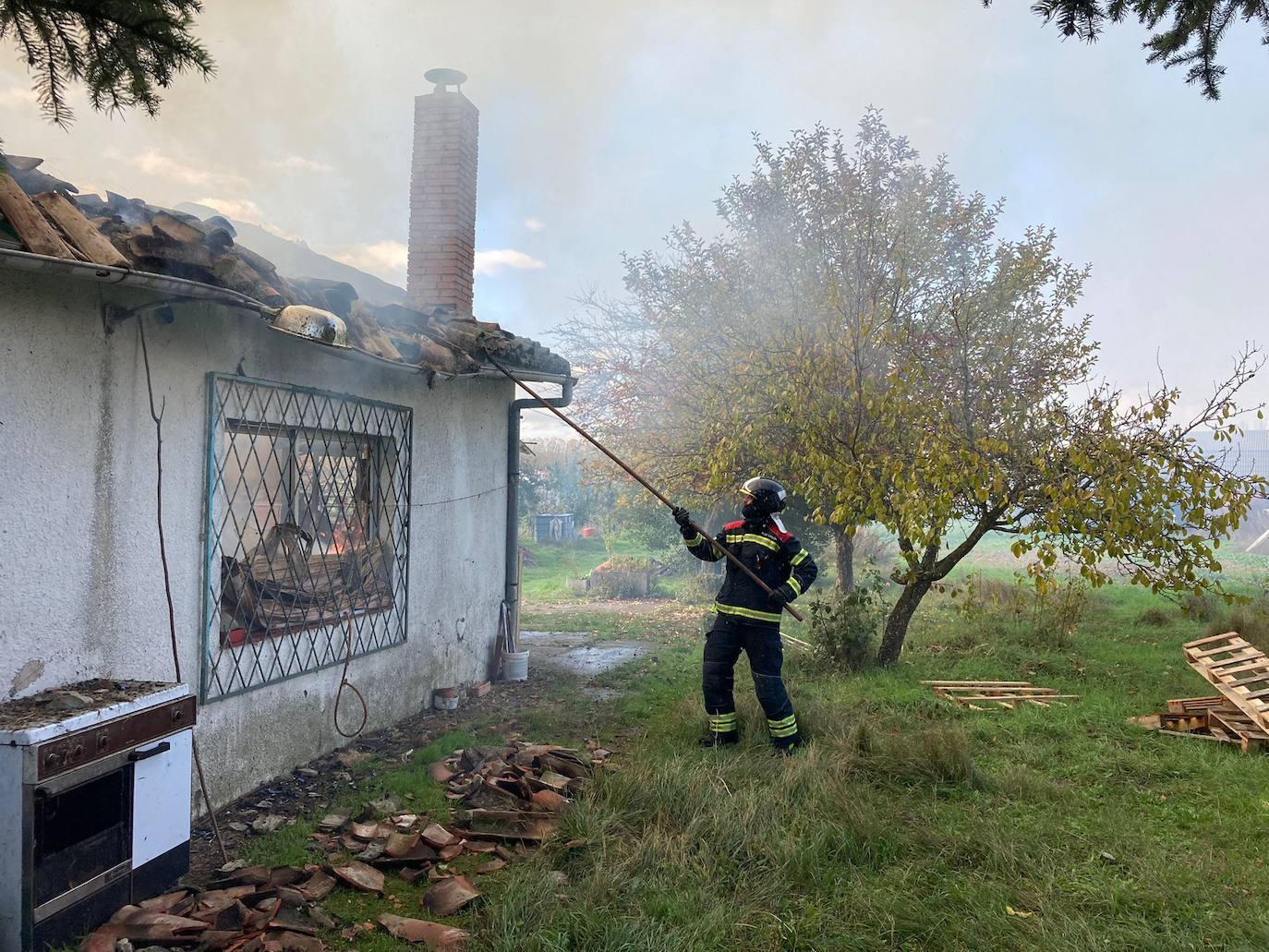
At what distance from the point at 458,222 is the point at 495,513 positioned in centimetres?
321

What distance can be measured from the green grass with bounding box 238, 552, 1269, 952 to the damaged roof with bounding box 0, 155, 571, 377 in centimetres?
285

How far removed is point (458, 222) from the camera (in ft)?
29.0

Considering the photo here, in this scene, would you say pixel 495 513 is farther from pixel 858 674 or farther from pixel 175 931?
pixel 175 931

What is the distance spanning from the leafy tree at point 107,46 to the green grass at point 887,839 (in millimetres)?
3390

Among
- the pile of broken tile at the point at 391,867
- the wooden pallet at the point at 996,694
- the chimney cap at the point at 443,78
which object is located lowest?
the pile of broken tile at the point at 391,867

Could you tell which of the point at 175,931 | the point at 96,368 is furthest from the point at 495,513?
the point at 175,931

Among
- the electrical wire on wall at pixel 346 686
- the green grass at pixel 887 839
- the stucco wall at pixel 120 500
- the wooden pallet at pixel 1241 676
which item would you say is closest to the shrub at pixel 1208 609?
the wooden pallet at pixel 1241 676

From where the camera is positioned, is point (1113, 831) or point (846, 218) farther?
point (846, 218)

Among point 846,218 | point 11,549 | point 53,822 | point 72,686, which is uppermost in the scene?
point 846,218

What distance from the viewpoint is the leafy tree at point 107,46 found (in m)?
2.67

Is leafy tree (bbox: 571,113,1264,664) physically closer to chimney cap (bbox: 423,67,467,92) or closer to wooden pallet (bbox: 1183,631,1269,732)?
wooden pallet (bbox: 1183,631,1269,732)

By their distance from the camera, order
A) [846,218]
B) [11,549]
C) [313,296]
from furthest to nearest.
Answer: [846,218] < [313,296] < [11,549]

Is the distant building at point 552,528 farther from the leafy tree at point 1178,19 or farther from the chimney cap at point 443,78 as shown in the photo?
the leafy tree at point 1178,19

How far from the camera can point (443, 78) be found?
885cm
